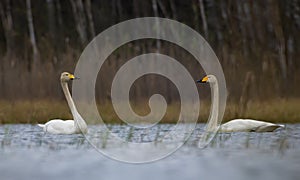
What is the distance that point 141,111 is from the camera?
1223 cm

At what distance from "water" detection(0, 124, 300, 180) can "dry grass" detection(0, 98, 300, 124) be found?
1536 mm

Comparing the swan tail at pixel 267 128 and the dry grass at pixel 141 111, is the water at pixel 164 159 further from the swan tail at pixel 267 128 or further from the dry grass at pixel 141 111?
the dry grass at pixel 141 111

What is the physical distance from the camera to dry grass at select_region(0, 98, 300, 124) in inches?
450

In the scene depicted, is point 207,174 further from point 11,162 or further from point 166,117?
point 166,117

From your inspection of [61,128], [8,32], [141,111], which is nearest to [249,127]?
[61,128]

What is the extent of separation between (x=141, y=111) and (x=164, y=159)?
4.41m

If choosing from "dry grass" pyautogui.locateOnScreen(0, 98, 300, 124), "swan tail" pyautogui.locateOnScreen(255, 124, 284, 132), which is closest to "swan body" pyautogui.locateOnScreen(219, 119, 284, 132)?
"swan tail" pyautogui.locateOnScreen(255, 124, 284, 132)

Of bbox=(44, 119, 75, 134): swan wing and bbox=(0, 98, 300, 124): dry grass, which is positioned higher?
bbox=(0, 98, 300, 124): dry grass

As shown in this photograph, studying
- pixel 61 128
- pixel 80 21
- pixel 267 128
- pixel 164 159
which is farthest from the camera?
pixel 80 21

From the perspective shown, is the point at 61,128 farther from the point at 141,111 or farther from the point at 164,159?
the point at 164,159

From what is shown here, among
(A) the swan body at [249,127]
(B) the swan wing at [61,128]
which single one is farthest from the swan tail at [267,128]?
(B) the swan wing at [61,128]

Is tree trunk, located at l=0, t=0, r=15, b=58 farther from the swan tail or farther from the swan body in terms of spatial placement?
the swan tail

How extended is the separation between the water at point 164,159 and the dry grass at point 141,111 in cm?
154

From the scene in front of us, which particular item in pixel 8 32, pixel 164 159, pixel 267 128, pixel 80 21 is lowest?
pixel 164 159
